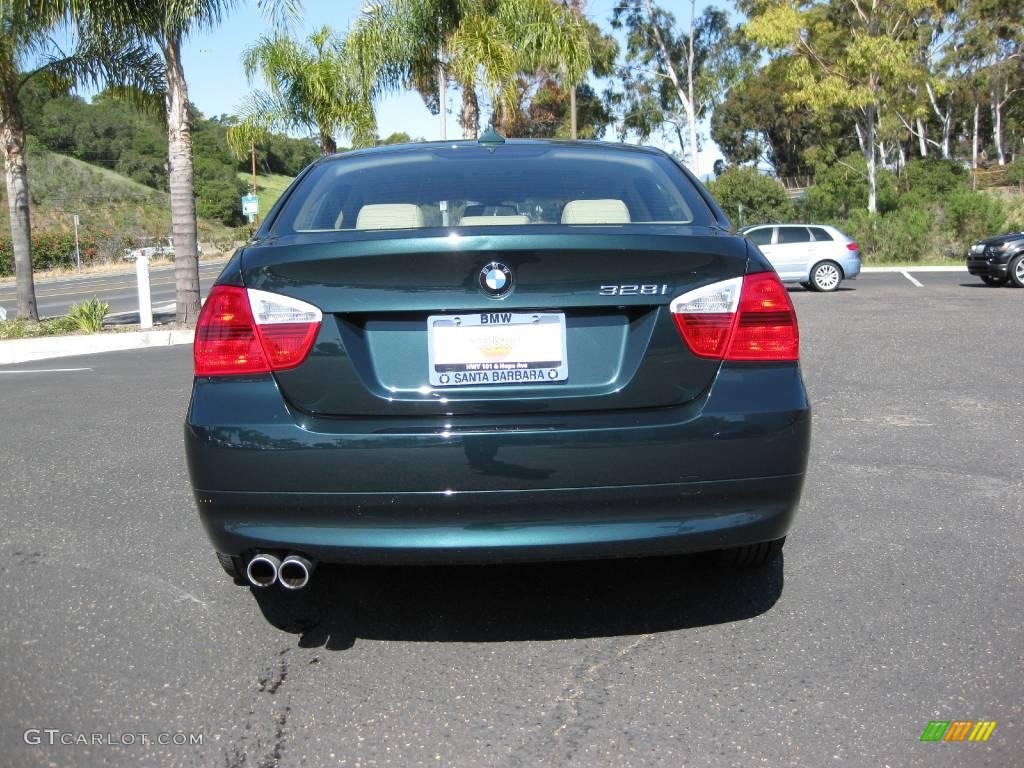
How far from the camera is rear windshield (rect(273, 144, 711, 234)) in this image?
3455 mm

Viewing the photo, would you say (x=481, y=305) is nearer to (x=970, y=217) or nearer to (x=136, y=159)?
(x=970, y=217)

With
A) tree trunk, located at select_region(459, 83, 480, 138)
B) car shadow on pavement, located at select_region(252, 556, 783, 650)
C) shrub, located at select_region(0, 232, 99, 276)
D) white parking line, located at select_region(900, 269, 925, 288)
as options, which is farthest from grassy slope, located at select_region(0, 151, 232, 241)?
car shadow on pavement, located at select_region(252, 556, 783, 650)

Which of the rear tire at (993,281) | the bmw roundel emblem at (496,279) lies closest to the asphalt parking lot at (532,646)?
the bmw roundel emblem at (496,279)

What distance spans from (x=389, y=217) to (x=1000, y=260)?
63.3ft

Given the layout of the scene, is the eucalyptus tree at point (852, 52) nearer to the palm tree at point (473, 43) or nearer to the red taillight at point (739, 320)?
the palm tree at point (473, 43)

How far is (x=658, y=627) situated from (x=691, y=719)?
63 centimetres

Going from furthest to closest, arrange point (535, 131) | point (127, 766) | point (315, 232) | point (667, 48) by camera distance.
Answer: point (535, 131) → point (667, 48) → point (315, 232) → point (127, 766)

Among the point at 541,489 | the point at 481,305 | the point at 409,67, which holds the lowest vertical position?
the point at 541,489

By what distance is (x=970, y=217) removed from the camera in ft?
97.2

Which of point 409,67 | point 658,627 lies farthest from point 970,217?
point 658,627

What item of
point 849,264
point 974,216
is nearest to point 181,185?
point 849,264

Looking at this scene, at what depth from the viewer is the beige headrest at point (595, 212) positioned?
3408mm

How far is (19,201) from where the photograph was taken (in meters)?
16.9

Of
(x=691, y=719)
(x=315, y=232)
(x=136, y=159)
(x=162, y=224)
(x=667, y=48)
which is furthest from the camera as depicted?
(x=136, y=159)
